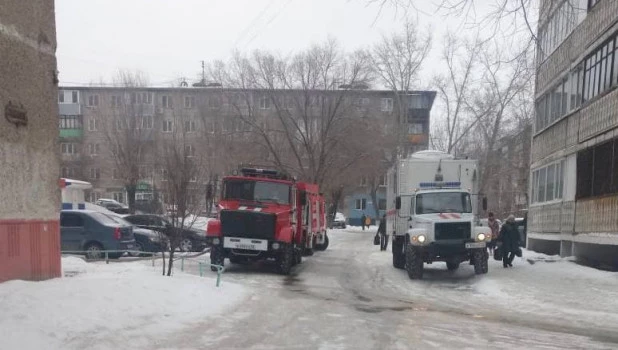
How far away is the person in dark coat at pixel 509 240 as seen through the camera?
56.9 ft

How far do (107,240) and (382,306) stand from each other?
33.6 ft

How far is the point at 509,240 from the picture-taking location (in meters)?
17.6

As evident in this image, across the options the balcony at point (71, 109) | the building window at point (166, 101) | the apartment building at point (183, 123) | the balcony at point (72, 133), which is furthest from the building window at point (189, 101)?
the balcony at point (71, 109)

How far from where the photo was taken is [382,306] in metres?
10.9

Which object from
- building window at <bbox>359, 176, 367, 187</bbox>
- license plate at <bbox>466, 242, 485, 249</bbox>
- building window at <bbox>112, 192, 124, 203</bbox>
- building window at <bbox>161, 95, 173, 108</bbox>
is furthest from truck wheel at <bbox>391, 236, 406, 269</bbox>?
building window at <bbox>112, 192, 124, 203</bbox>

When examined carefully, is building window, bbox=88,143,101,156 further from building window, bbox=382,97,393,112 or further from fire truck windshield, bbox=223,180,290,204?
fire truck windshield, bbox=223,180,290,204

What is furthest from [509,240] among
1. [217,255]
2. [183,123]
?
[183,123]

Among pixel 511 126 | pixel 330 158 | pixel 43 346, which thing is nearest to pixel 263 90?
pixel 330 158

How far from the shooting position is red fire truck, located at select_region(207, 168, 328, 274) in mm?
15758

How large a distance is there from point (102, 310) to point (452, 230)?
984cm

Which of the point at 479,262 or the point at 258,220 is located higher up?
the point at 258,220

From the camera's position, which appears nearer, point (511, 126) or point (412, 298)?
point (412, 298)

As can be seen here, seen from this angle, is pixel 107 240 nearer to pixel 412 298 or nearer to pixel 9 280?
pixel 9 280

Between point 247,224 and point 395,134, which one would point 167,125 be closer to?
point 395,134
